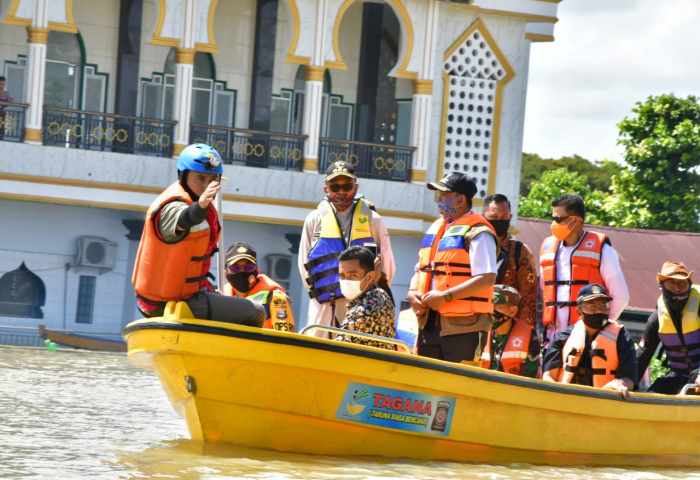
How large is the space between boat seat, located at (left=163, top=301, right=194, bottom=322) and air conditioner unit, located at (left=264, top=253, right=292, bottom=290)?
16430 mm

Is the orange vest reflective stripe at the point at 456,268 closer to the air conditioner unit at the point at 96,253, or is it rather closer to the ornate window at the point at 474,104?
the air conditioner unit at the point at 96,253

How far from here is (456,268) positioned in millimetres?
8930

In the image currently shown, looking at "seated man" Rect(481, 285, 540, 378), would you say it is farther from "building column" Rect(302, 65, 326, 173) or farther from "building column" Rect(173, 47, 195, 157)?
"building column" Rect(302, 65, 326, 173)

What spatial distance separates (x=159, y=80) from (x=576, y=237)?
15.4 meters

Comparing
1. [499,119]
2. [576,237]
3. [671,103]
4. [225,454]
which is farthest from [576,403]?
[671,103]

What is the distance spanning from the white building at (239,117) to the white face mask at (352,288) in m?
14.3

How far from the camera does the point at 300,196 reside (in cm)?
2372

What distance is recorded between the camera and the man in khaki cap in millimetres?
10234

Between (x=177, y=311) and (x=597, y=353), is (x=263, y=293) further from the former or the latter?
(x=597, y=353)

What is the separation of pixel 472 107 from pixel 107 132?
22.4 ft

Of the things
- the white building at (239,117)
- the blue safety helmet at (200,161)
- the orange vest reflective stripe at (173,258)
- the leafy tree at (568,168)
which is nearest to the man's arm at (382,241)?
the orange vest reflective stripe at (173,258)

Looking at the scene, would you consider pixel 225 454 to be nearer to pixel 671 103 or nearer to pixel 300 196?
pixel 300 196

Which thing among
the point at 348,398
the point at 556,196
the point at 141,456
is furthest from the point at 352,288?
the point at 556,196

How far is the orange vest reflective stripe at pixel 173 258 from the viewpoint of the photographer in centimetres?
791
